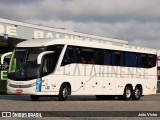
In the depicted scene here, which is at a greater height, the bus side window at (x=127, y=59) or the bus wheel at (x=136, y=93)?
the bus side window at (x=127, y=59)

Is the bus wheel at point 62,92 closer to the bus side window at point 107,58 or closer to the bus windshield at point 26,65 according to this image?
the bus windshield at point 26,65

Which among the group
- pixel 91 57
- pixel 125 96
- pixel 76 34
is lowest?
pixel 125 96

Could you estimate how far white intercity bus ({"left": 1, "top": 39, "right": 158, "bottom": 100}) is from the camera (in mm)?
22438

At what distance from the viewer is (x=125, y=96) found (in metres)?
27.7

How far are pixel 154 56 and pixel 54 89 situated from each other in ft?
30.7

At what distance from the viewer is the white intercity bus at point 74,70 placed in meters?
22.4

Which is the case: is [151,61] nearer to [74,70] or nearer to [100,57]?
[100,57]

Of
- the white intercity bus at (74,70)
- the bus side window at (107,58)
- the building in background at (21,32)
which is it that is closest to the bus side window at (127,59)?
the white intercity bus at (74,70)

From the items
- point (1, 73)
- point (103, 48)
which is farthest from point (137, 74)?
point (1, 73)

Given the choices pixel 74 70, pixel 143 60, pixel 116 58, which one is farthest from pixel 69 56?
pixel 143 60

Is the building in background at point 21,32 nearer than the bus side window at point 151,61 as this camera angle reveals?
No

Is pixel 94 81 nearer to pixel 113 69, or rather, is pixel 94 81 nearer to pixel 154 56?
pixel 113 69

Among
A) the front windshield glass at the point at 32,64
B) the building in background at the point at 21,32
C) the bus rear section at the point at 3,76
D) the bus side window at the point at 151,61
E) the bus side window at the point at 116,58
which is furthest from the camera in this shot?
the building in background at the point at 21,32

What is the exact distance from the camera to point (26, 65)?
74.2ft
